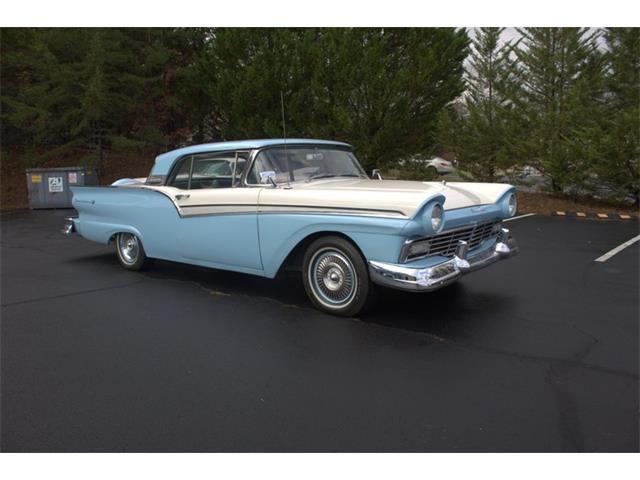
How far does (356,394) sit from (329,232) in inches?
73.2

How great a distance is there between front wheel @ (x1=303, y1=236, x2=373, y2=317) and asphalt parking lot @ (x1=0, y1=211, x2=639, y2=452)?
15cm

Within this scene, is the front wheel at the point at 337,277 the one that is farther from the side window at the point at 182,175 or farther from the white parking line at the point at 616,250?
the white parking line at the point at 616,250

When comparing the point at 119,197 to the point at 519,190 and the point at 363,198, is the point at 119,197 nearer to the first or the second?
the point at 363,198

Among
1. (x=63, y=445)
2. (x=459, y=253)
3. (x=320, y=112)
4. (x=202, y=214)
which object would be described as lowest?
(x=63, y=445)

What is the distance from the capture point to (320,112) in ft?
52.5

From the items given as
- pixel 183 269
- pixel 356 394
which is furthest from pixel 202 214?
pixel 356 394

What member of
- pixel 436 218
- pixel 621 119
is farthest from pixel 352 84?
pixel 436 218

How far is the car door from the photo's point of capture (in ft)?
17.6

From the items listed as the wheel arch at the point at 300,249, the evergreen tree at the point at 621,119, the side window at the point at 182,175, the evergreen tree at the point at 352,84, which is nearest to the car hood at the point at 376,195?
the wheel arch at the point at 300,249

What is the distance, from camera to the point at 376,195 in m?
4.61

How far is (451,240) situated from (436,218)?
0.54 meters

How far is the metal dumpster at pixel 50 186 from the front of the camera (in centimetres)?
1534

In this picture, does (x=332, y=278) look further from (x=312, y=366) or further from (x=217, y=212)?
(x=217, y=212)

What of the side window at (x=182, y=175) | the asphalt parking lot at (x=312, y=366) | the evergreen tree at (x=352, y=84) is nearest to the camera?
the asphalt parking lot at (x=312, y=366)
